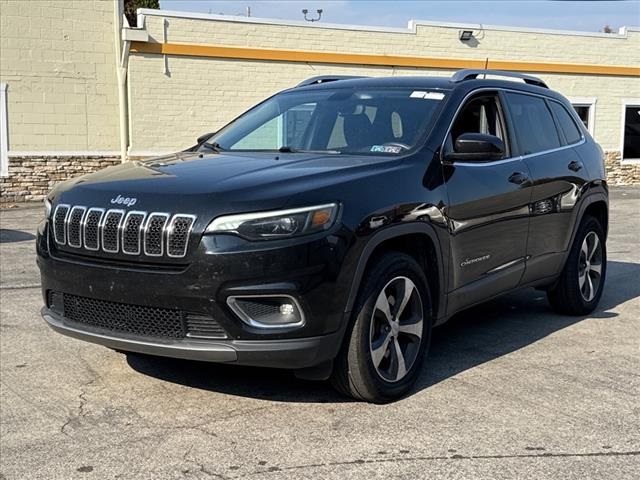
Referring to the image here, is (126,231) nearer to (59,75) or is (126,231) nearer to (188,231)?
(188,231)

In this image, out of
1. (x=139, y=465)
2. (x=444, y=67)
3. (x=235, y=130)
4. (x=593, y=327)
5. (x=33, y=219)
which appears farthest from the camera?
(x=444, y=67)

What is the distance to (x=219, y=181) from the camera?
414 cm

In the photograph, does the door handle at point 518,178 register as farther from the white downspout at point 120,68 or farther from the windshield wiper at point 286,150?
the white downspout at point 120,68

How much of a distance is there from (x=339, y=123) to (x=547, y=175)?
5.78 ft

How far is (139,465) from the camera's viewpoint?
3688mm

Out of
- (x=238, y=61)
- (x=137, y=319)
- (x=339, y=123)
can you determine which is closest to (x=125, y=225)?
(x=137, y=319)

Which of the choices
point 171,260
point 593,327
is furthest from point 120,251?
point 593,327

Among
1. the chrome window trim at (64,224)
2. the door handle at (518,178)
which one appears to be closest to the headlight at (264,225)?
the chrome window trim at (64,224)

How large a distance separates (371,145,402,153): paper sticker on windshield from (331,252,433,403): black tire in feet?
2.37

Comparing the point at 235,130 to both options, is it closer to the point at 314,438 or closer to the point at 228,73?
the point at 314,438

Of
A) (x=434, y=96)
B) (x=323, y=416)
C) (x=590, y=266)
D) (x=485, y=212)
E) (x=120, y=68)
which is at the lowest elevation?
(x=323, y=416)

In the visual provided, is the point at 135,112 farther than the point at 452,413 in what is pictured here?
Yes

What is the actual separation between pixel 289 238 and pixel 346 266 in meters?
0.36

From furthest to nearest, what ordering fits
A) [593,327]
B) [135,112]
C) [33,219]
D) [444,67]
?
[444,67] → [135,112] → [33,219] → [593,327]
